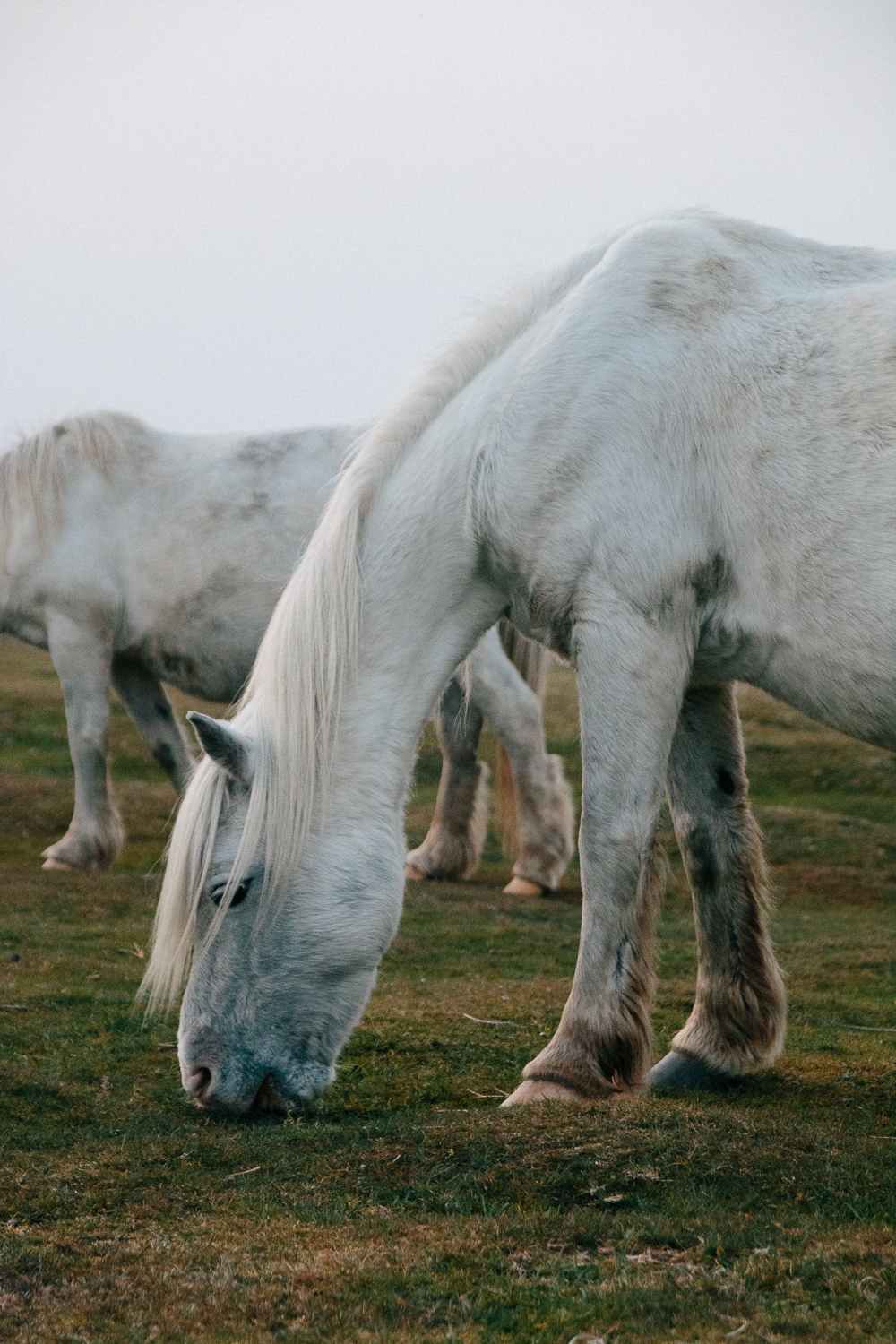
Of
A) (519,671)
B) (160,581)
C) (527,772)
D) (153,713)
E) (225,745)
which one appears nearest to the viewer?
(225,745)

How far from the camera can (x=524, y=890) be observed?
28.3 ft

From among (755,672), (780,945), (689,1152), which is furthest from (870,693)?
(780,945)

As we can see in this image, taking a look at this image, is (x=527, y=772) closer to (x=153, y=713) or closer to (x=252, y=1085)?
(x=153, y=713)

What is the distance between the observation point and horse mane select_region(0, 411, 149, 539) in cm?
838

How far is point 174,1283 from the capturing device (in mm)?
2316

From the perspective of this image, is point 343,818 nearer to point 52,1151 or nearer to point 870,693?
point 52,1151

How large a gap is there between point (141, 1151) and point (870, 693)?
2.13 meters

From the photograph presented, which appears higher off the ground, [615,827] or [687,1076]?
[615,827]

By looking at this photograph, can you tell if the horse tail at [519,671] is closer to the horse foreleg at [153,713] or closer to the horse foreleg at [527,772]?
the horse foreleg at [527,772]

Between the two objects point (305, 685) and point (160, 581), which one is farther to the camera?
point (160, 581)

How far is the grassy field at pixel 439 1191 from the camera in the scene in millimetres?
2189

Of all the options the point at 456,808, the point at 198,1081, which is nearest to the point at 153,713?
the point at 456,808

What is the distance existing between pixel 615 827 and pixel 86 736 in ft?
18.4

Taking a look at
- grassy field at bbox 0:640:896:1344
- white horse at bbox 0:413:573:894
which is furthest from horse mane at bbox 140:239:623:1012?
white horse at bbox 0:413:573:894
